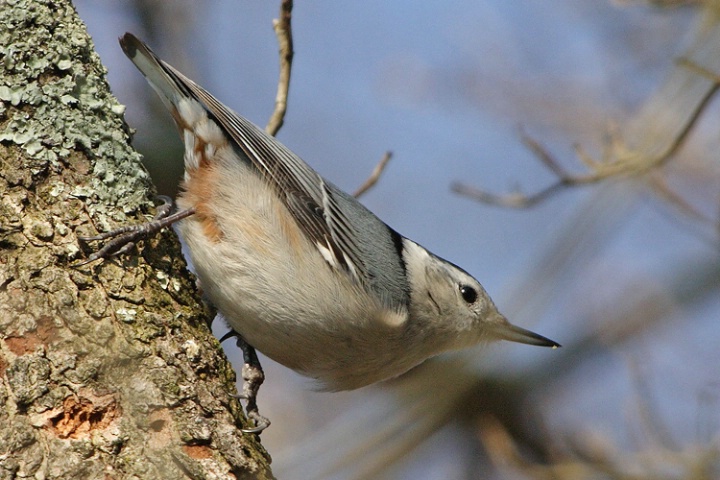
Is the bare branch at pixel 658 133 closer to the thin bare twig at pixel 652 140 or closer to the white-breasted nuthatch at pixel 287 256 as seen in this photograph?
the thin bare twig at pixel 652 140

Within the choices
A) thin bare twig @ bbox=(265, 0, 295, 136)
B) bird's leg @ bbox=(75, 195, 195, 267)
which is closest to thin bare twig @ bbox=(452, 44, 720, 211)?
thin bare twig @ bbox=(265, 0, 295, 136)

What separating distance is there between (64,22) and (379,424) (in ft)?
5.91

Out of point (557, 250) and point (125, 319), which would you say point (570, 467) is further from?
point (125, 319)

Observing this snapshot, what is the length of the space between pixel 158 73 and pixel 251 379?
105 centimetres

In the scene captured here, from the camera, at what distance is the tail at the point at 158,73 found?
247cm

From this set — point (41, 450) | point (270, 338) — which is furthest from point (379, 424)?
point (41, 450)

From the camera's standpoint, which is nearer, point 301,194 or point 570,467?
point 301,194

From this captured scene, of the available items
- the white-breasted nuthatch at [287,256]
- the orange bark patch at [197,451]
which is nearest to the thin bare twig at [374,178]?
the white-breasted nuthatch at [287,256]

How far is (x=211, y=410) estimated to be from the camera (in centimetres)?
175

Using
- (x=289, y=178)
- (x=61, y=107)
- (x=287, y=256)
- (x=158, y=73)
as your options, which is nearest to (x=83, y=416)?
(x=61, y=107)

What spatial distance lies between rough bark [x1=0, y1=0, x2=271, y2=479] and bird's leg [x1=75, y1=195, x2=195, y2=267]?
2 centimetres

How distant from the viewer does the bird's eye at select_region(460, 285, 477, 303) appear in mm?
2936

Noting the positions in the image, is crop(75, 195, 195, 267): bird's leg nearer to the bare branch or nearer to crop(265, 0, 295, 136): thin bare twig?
crop(265, 0, 295, 136): thin bare twig

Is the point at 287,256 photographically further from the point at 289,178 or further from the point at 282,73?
the point at 282,73
